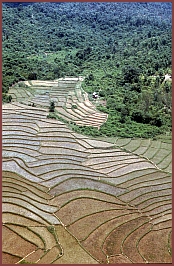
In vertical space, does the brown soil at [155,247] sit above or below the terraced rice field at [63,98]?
below

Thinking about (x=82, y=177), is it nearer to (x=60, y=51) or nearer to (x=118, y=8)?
(x=60, y=51)

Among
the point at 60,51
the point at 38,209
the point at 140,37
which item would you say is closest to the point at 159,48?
the point at 140,37

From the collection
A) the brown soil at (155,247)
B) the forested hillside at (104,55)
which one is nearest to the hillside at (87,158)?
the brown soil at (155,247)

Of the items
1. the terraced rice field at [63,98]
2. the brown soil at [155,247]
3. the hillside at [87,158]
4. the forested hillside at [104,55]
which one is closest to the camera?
the brown soil at [155,247]

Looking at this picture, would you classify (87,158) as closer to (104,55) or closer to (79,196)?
(79,196)

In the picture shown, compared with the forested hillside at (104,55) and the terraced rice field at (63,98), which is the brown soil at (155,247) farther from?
the terraced rice field at (63,98)

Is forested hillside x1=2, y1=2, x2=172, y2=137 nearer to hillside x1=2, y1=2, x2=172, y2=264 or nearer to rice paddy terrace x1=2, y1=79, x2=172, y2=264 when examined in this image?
hillside x1=2, y1=2, x2=172, y2=264
